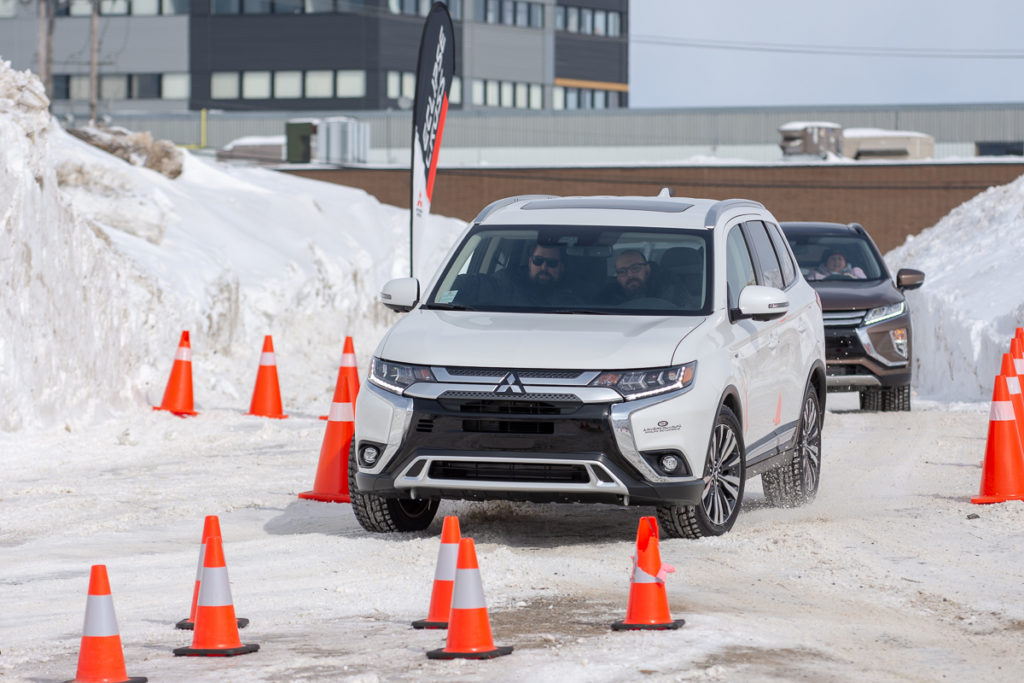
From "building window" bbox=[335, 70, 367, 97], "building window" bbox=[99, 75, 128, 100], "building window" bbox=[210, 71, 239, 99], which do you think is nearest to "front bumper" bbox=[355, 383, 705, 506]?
"building window" bbox=[335, 70, 367, 97]

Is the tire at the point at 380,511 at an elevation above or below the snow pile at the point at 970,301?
below

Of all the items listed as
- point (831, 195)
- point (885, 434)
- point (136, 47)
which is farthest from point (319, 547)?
point (136, 47)

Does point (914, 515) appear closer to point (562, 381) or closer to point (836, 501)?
point (836, 501)

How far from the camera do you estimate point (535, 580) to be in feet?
25.6

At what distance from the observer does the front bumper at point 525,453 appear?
27.3 feet

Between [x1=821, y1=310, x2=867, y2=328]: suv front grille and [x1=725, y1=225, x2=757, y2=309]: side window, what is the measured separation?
674cm

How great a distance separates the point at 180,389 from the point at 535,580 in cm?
897

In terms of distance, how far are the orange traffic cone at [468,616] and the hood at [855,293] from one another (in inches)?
433

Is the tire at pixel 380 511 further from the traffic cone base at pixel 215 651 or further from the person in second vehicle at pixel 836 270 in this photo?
the person in second vehicle at pixel 836 270

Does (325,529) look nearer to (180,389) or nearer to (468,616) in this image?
(468,616)

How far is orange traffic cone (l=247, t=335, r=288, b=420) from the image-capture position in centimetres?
1611

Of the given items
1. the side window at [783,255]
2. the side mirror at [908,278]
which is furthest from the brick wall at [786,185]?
the side window at [783,255]

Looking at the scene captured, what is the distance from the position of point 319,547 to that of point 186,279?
1253 centimetres

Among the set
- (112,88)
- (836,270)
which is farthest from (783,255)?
(112,88)
